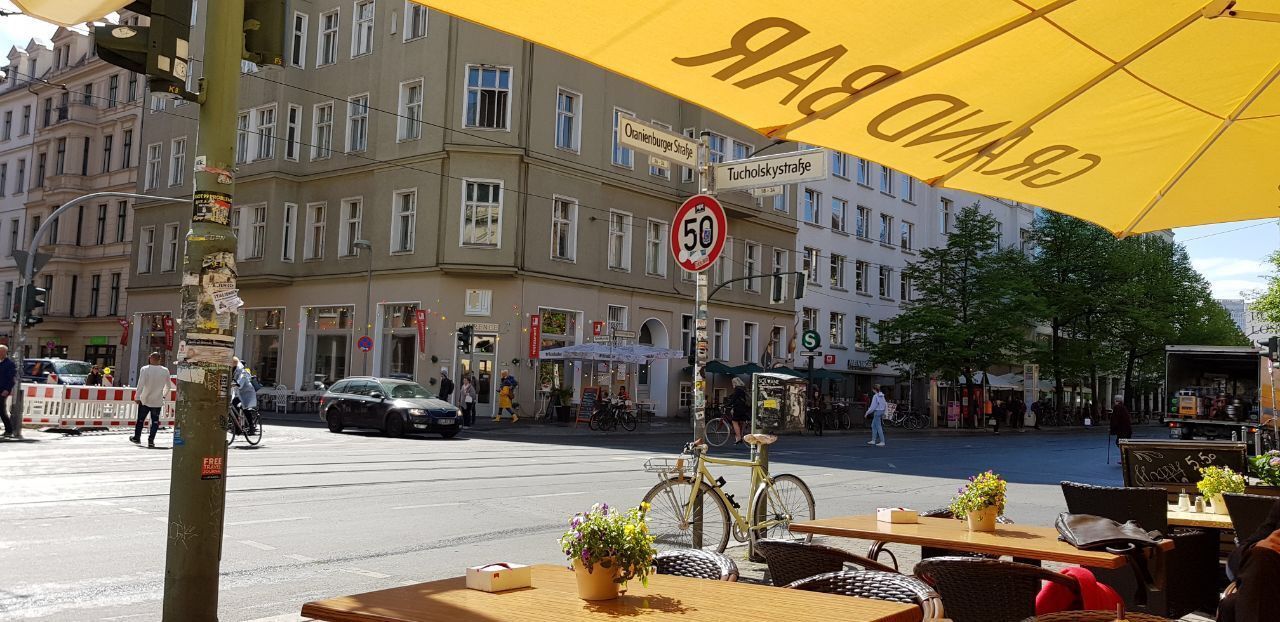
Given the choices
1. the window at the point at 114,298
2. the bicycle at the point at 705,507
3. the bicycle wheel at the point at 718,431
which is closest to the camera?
the bicycle at the point at 705,507

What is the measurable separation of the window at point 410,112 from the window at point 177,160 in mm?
14171

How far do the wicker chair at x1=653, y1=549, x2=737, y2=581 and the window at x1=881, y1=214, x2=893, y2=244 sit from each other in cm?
5360

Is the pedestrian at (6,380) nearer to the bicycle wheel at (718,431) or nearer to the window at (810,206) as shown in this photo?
the bicycle wheel at (718,431)

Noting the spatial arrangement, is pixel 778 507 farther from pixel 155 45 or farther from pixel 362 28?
pixel 362 28

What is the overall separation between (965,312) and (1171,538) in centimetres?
4764

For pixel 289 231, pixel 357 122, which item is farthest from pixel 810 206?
pixel 289 231

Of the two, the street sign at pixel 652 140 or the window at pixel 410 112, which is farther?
the window at pixel 410 112

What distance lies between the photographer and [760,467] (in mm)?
8695

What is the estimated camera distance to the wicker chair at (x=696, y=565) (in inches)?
165

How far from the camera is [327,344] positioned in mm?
39438

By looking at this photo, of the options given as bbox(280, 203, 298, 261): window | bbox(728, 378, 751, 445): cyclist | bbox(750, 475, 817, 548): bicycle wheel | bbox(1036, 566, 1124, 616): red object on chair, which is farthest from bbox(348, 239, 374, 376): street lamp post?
bbox(1036, 566, 1124, 616): red object on chair

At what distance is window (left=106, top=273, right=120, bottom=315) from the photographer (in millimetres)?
53125

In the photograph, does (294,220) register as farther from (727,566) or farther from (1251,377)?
(727,566)

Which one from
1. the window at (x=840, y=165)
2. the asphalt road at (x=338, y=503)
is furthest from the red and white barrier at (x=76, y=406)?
the window at (x=840, y=165)
